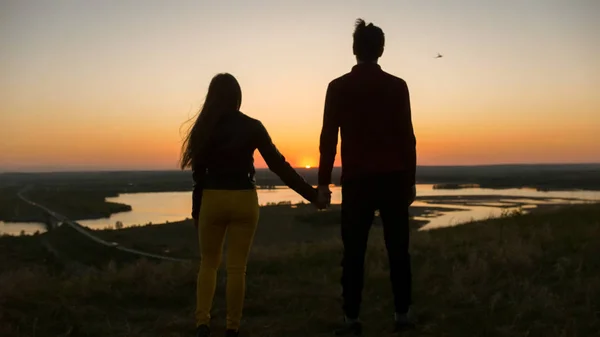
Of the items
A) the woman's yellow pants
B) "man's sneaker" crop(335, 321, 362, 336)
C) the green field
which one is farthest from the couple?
the green field

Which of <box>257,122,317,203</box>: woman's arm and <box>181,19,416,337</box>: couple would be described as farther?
<box>257,122,317,203</box>: woman's arm

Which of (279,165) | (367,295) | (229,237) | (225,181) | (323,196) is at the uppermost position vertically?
(279,165)

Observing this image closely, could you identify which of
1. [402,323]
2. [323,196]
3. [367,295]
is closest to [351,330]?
[402,323]

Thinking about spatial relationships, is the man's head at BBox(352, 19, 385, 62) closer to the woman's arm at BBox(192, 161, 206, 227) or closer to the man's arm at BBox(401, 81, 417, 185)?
the man's arm at BBox(401, 81, 417, 185)

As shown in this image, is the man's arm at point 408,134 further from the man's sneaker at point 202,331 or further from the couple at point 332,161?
the man's sneaker at point 202,331

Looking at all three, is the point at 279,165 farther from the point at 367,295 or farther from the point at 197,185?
the point at 367,295

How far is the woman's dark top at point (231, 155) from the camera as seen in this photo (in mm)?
4160

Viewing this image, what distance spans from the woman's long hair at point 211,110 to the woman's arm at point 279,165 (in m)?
0.29

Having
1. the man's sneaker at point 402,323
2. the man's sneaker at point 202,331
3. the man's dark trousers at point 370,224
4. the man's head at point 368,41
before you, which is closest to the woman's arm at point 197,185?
the man's sneaker at point 202,331

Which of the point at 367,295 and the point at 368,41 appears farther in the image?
the point at 367,295

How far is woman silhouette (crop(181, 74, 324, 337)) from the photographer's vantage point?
13.6 feet

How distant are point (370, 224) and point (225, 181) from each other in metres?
1.17

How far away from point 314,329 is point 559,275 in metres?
3.00

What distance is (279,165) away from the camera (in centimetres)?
448
